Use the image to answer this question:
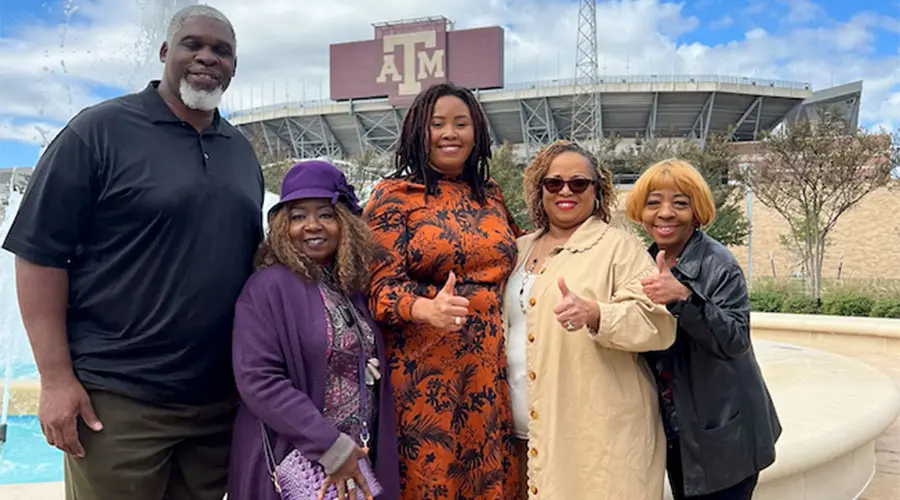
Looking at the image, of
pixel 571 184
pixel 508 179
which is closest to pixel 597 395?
pixel 571 184

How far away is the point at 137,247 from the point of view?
2055 millimetres

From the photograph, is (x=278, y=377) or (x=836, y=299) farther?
(x=836, y=299)

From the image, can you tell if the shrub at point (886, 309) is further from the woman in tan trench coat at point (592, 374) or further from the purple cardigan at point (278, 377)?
the purple cardigan at point (278, 377)

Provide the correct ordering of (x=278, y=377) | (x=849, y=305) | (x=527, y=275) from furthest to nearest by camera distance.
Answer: (x=849, y=305), (x=527, y=275), (x=278, y=377)

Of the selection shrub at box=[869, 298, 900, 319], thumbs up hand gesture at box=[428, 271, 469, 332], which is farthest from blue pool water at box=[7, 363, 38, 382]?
shrub at box=[869, 298, 900, 319]

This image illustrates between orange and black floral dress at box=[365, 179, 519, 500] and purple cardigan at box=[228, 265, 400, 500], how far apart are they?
0.19 m

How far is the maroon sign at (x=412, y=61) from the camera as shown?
1500 inches

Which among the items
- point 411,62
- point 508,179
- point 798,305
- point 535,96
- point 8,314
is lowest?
point 798,305

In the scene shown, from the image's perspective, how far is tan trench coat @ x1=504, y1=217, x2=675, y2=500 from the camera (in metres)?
2.16

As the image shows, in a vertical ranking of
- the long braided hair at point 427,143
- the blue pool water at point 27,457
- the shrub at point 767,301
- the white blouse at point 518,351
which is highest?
the long braided hair at point 427,143

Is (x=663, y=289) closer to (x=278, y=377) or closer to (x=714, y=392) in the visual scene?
(x=714, y=392)

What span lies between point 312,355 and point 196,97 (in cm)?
90

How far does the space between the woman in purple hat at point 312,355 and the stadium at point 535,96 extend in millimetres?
35116

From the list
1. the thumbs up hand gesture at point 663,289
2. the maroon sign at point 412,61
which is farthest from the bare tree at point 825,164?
the maroon sign at point 412,61
